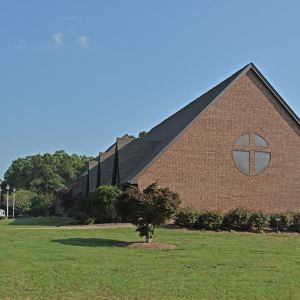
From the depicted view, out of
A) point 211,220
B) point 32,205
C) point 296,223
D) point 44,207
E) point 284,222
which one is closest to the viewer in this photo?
point 211,220

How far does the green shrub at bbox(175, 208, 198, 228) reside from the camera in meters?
28.9

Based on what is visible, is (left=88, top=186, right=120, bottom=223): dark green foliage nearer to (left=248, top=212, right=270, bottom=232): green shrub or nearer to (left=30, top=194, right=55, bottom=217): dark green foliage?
(left=248, top=212, right=270, bottom=232): green shrub

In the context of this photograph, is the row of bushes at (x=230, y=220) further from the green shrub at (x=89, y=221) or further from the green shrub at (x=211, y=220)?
the green shrub at (x=89, y=221)

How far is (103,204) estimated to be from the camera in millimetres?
32219

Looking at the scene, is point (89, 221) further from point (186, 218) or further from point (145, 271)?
point (145, 271)

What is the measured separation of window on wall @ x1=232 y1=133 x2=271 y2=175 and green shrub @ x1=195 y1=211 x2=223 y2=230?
9.16m

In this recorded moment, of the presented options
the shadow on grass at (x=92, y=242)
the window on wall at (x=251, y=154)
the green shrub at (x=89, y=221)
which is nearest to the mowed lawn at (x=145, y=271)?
the shadow on grass at (x=92, y=242)

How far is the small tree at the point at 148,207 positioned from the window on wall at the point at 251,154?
691 inches

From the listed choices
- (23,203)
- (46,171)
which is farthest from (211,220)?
(46,171)

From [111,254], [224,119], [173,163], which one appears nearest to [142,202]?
[111,254]

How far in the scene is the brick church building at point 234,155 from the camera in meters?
35.6

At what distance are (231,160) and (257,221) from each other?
28.1 feet

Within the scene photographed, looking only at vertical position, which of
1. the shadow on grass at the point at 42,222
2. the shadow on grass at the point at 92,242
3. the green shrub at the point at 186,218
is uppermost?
the green shrub at the point at 186,218

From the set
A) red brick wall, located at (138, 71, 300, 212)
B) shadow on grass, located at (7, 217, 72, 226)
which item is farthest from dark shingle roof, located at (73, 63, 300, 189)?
shadow on grass, located at (7, 217, 72, 226)
